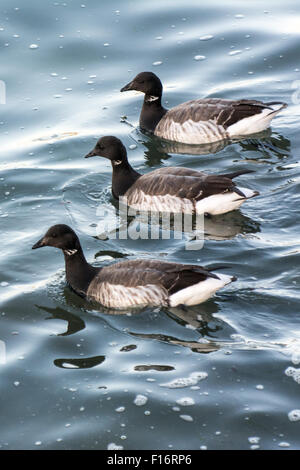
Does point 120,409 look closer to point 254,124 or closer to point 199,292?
point 199,292

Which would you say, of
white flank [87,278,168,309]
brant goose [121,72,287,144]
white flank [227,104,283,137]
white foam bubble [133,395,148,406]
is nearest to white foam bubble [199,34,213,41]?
brant goose [121,72,287,144]

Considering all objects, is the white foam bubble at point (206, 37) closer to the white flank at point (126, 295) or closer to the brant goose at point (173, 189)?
the brant goose at point (173, 189)

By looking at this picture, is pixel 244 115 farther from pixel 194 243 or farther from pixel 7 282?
pixel 7 282

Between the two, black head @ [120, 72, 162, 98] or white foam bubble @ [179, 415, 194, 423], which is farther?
black head @ [120, 72, 162, 98]

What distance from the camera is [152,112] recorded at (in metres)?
15.7

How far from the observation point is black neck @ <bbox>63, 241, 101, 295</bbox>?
10.7 metres

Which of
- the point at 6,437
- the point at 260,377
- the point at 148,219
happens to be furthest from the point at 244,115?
the point at 6,437

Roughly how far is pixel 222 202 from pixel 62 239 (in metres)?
2.72

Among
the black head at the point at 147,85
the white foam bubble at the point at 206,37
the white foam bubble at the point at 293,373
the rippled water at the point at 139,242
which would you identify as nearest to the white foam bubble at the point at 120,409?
the rippled water at the point at 139,242

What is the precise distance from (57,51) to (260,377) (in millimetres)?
11201

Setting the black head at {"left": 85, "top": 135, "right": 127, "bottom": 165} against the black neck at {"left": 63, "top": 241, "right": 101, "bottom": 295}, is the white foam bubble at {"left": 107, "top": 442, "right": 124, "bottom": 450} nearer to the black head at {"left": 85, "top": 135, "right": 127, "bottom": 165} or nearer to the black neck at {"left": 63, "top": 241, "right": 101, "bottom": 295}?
the black neck at {"left": 63, "top": 241, "right": 101, "bottom": 295}

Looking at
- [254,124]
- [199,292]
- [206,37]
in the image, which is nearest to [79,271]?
[199,292]

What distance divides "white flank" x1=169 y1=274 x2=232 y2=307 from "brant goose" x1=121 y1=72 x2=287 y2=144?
5412 millimetres

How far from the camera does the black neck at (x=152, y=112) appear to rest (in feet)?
51.5
